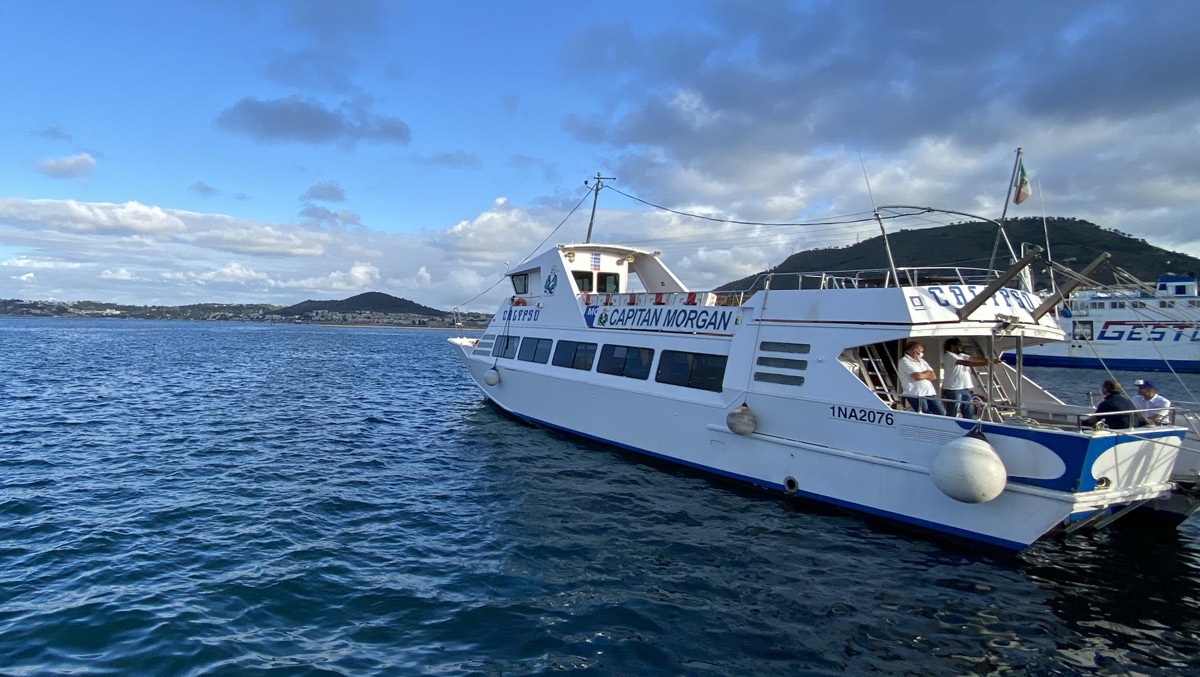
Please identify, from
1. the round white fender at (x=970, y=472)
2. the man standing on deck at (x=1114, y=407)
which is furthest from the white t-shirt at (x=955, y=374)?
the round white fender at (x=970, y=472)

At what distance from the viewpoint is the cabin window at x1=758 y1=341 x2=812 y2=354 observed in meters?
11.4

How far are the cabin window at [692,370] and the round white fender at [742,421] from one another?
94 cm

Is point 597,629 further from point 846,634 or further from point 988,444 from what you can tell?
point 988,444

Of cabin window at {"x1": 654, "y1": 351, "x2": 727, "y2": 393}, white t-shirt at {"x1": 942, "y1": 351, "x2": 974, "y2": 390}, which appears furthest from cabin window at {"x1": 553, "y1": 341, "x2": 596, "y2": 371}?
white t-shirt at {"x1": 942, "y1": 351, "x2": 974, "y2": 390}

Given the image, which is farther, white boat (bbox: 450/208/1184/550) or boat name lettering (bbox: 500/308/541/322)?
boat name lettering (bbox: 500/308/541/322)

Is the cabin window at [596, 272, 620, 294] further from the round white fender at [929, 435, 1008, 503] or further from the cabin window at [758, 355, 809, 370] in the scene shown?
the round white fender at [929, 435, 1008, 503]

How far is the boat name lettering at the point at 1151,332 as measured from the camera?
158 ft

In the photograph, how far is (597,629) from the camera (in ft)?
22.9

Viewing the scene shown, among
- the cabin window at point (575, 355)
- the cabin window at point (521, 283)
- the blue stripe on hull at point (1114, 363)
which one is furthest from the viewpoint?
the blue stripe on hull at point (1114, 363)

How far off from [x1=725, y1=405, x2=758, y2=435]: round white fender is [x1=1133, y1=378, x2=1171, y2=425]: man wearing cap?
567 cm

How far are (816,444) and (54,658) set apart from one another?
10.2m

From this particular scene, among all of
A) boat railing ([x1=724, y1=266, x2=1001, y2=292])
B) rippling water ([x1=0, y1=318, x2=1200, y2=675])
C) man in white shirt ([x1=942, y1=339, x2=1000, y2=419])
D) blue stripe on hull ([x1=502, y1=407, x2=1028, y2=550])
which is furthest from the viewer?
boat railing ([x1=724, y1=266, x2=1001, y2=292])

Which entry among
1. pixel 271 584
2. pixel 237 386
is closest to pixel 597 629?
pixel 271 584

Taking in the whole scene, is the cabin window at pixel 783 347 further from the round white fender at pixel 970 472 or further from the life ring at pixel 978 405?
the round white fender at pixel 970 472
